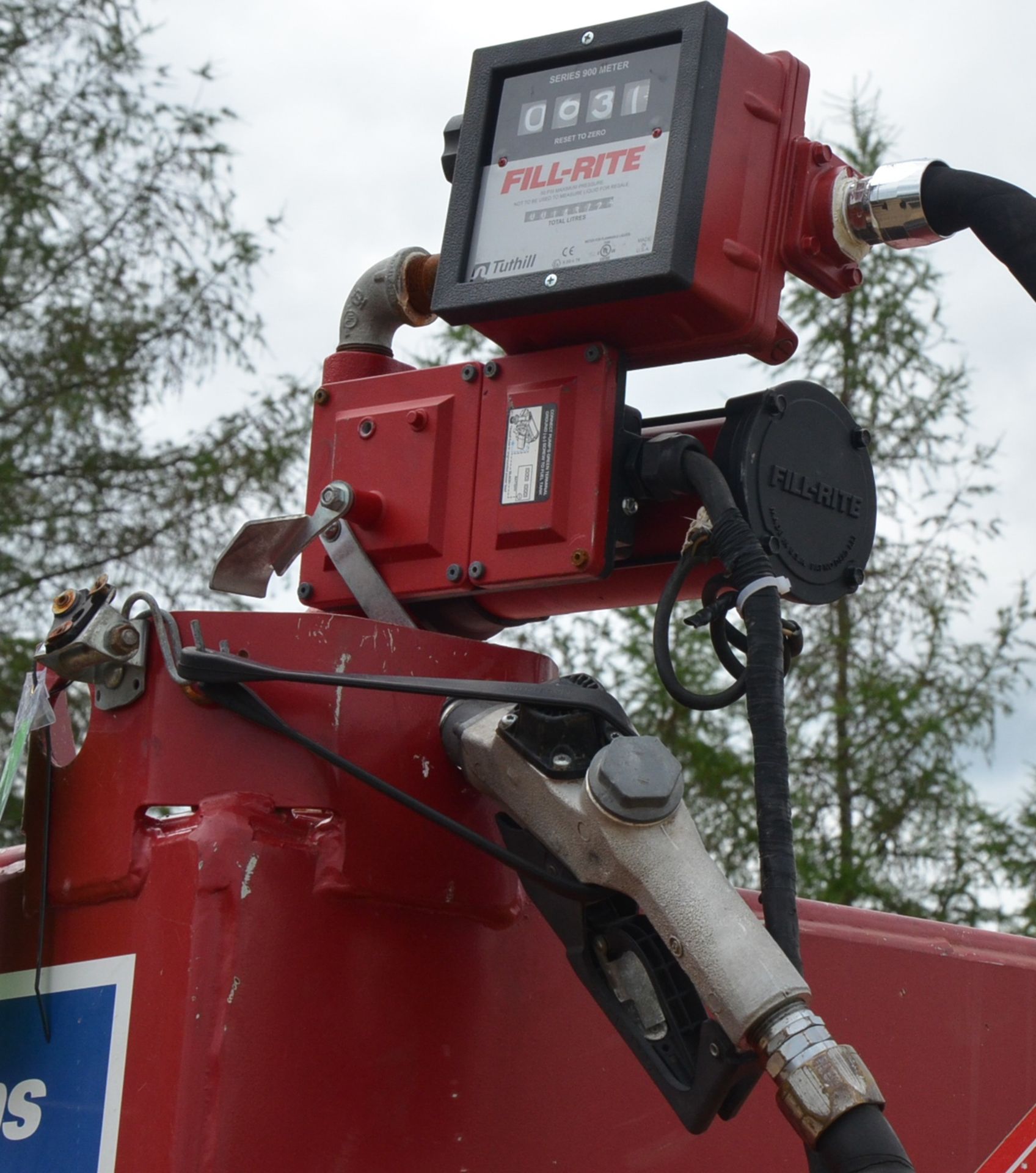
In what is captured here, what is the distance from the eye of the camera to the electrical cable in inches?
62.2

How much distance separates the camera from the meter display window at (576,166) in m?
1.82

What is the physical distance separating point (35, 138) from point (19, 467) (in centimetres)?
163

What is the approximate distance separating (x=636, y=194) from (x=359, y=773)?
0.70 meters

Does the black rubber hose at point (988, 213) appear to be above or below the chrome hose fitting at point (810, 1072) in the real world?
above

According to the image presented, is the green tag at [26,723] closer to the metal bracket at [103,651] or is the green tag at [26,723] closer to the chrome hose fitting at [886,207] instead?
the metal bracket at [103,651]

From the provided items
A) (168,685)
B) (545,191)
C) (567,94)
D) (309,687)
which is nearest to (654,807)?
(309,687)

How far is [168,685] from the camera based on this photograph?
1606mm

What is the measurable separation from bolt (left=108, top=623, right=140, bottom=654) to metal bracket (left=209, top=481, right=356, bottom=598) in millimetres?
250

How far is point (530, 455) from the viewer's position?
A: 1.85 m

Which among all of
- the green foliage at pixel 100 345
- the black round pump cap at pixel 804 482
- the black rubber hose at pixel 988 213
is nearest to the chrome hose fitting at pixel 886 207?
the black rubber hose at pixel 988 213

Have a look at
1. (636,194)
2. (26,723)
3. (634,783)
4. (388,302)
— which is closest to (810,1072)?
(634,783)

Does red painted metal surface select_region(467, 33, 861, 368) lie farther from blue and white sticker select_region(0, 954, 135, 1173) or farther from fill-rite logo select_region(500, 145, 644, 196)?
blue and white sticker select_region(0, 954, 135, 1173)

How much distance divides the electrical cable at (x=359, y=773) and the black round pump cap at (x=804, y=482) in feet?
1.38

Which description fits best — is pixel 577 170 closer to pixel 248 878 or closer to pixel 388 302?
pixel 388 302
